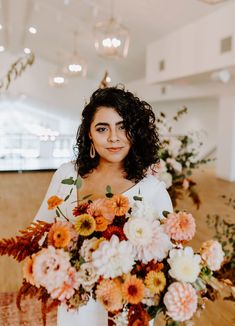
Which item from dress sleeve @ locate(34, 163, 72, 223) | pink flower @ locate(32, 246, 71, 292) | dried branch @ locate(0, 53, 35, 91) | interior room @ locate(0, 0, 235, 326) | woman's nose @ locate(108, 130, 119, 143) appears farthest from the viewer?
interior room @ locate(0, 0, 235, 326)

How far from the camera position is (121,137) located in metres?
1.30

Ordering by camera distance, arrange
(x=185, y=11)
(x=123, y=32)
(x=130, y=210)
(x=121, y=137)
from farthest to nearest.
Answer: (x=185, y=11) < (x=123, y=32) < (x=121, y=137) < (x=130, y=210)

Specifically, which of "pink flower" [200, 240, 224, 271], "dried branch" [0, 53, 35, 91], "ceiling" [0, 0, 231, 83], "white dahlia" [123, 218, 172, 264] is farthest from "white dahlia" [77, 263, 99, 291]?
"ceiling" [0, 0, 231, 83]

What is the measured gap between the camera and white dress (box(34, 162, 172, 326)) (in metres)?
1.31

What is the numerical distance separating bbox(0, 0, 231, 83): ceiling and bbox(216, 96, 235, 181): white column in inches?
88.0

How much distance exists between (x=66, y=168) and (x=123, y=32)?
3810 mm

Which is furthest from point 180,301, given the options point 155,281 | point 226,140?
point 226,140

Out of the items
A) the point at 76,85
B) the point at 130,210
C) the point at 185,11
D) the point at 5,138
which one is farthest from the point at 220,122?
the point at 130,210

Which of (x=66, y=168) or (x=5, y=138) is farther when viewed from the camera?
(x=5, y=138)

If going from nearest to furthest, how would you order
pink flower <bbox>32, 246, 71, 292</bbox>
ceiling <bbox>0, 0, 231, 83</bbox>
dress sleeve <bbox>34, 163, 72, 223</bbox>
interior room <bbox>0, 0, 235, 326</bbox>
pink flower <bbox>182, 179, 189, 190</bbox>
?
pink flower <bbox>32, 246, 71, 292</bbox> < dress sleeve <bbox>34, 163, 72, 223</bbox> < pink flower <bbox>182, 179, 189, 190</bbox> < interior room <bbox>0, 0, 235, 326</bbox> < ceiling <bbox>0, 0, 231, 83</bbox>

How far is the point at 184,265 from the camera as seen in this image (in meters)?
0.96

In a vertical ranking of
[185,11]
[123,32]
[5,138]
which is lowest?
[5,138]

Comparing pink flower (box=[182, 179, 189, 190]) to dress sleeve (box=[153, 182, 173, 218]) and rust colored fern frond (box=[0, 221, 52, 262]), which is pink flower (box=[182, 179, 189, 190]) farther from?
rust colored fern frond (box=[0, 221, 52, 262])

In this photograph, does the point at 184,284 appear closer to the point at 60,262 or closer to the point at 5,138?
the point at 60,262
